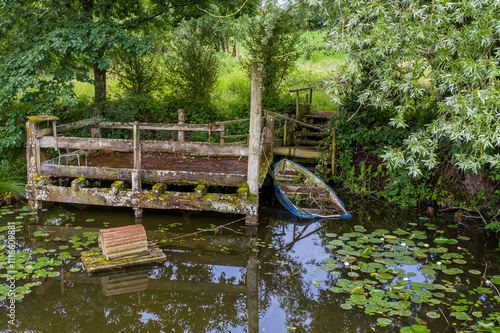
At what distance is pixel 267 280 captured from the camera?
6090 mm

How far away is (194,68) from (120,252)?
8.71 meters

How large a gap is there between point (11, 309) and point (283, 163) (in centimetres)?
693

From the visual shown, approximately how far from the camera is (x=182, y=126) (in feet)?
32.3

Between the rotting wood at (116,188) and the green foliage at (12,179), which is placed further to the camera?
the green foliage at (12,179)

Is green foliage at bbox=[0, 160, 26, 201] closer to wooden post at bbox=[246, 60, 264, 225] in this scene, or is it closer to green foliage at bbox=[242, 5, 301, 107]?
wooden post at bbox=[246, 60, 264, 225]

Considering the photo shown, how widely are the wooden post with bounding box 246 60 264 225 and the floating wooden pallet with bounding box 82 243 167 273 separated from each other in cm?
215

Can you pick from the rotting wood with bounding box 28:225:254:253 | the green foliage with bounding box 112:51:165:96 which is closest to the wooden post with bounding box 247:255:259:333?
the rotting wood with bounding box 28:225:254:253

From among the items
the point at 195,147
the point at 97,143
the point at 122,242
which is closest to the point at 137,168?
the point at 97,143

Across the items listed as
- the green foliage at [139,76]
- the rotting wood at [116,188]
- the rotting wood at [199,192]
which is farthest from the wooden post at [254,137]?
the green foliage at [139,76]

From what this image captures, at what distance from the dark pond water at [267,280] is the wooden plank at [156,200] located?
414mm

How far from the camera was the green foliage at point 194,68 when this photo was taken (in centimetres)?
1355

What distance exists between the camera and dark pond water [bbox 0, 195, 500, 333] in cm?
507

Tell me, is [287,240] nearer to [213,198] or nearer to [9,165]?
[213,198]

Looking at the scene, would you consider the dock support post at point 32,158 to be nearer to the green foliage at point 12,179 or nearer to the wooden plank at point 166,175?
the wooden plank at point 166,175
